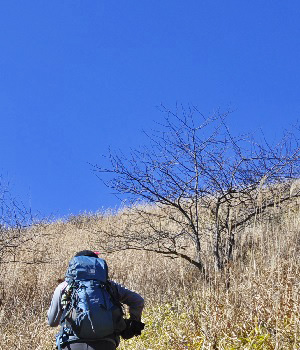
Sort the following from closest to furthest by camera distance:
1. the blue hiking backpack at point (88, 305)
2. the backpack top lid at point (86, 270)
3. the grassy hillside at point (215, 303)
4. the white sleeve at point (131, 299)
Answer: the blue hiking backpack at point (88, 305), the backpack top lid at point (86, 270), the white sleeve at point (131, 299), the grassy hillside at point (215, 303)

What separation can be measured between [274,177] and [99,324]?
6465 mm

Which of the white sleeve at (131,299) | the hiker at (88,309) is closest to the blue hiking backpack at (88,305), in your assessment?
the hiker at (88,309)

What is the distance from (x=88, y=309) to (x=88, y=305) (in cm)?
3

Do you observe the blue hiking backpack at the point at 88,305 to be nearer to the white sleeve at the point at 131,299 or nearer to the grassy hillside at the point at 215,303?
the white sleeve at the point at 131,299

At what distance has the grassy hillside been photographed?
477 centimetres

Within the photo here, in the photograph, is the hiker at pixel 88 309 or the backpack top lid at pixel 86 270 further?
the backpack top lid at pixel 86 270

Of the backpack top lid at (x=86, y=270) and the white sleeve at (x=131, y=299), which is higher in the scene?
the backpack top lid at (x=86, y=270)

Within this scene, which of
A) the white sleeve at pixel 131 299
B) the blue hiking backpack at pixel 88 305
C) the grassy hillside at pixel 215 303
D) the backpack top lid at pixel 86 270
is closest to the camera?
the blue hiking backpack at pixel 88 305

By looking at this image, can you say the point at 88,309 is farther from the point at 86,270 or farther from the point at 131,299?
the point at 131,299

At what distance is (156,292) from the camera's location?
9320 millimetres

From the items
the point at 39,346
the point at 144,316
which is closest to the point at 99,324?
the point at 39,346

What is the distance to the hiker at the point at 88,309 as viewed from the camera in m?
3.76

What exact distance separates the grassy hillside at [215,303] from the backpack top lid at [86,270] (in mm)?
1516

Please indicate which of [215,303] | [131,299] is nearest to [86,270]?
[131,299]
